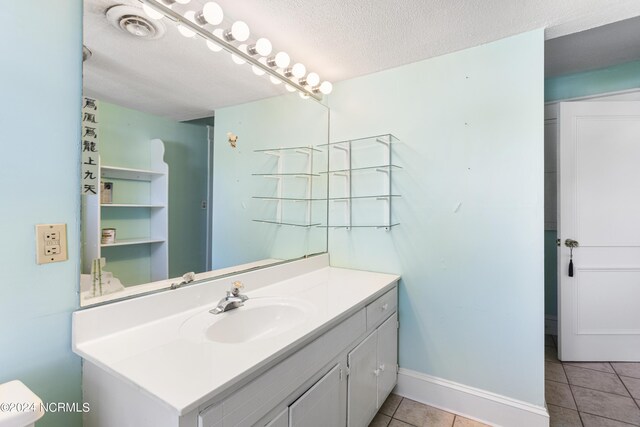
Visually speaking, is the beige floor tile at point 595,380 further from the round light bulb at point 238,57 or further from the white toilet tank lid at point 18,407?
the round light bulb at point 238,57

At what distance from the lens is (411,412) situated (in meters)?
1.75

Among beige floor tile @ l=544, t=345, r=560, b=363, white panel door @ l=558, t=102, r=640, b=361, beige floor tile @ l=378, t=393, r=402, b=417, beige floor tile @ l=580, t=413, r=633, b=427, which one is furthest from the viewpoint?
beige floor tile @ l=544, t=345, r=560, b=363

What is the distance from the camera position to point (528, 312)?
157cm

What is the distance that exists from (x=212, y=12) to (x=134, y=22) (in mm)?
305

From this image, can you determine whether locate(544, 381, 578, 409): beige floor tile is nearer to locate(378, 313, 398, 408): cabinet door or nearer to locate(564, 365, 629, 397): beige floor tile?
locate(564, 365, 629, 397): beige floor tile

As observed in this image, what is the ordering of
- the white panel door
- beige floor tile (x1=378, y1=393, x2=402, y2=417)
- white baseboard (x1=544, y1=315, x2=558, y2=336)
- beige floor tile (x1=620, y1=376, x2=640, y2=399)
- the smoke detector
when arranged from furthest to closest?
white baseboard (x1=544, y1=315, x2=558, y2=336)
the white panel door
beige floor tile (x1=620, y1=376, x2=640, y2=399)
beige floor tile (x1=378, y1=393, x2=402, y2=417)
the smoke detector

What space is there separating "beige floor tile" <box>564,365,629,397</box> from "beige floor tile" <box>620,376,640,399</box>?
29 mm

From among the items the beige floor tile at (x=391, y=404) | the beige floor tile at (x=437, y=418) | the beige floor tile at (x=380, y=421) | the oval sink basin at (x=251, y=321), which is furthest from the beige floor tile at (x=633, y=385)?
the oval sink basin at (x=251, y=321)

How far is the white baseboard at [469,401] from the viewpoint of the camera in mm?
1555

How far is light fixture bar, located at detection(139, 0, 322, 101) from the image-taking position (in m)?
1.18

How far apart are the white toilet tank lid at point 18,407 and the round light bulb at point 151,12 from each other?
4.33 ft

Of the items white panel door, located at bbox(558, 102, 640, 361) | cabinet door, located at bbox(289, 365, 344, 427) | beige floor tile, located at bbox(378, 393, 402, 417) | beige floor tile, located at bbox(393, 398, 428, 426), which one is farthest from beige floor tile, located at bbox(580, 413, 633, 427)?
cabinet door, located at bbox(289, 365, 344, 427)

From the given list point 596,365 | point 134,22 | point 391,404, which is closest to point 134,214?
point 134,22

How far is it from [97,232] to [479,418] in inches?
83.2
